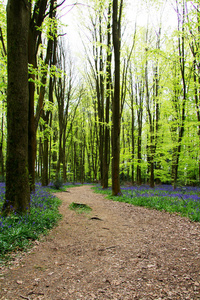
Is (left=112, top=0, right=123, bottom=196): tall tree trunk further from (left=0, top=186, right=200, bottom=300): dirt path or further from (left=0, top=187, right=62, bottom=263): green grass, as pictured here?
(left=0, top=187, right=62, bottom=263): green grass

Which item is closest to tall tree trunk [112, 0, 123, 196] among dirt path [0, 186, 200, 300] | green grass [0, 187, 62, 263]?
dirt path [0, 186, 200, 300]

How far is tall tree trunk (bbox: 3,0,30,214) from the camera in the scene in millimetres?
4672

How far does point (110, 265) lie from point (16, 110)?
4146mm

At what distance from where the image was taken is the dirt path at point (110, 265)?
7.50 ft

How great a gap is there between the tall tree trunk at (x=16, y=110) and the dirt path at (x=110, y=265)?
141cm

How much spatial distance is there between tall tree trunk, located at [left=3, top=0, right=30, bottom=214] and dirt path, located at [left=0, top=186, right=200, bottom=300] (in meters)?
1.41

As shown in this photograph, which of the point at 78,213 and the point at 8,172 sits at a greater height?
the point at 8,172

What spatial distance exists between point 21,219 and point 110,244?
7.22ft

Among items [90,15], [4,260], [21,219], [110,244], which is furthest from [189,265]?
[90,15]

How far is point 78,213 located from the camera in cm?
673

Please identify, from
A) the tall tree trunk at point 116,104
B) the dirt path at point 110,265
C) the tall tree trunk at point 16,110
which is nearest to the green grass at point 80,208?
the dirt path at point 110,265

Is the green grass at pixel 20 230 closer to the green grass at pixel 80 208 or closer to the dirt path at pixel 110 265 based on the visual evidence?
the dirt path at pixel 110 265

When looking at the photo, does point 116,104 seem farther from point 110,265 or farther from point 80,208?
point 110,265

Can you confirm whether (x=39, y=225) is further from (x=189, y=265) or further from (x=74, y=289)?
(x=189, y=265)
